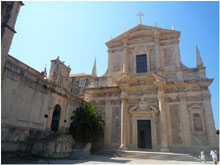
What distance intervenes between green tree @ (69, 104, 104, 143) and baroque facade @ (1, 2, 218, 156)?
626 millimetres

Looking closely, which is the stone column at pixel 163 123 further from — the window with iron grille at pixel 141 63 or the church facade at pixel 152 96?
the window with iron grille at pixel 141 63

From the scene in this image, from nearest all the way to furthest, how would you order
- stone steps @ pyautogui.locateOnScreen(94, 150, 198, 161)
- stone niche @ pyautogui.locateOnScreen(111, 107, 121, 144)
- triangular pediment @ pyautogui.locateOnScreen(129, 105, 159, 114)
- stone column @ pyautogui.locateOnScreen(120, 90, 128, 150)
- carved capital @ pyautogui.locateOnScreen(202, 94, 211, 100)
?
stone steps @ pyautogui.locateOnScreen(94, 150, 198, 161), carved capital @ pyautogui.locateOnScreen(202, 94, 211, 100), stone column @ pyautogui.locateOnScreen(120, 90, 128, 150), triangular pediment @ pyautogui.locateOnScreen(129, 105, 159, 114), stone niche @ pyautogui.locateOnScreen(111, 107, 121, 144)

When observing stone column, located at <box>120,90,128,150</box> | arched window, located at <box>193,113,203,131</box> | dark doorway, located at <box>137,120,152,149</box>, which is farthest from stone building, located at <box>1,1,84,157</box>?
arched window, located at <box>193,113,203,131</box>

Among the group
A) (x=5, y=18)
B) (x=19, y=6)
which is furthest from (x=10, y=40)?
(x=19, y=6)

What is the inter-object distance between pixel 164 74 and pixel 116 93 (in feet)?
18.3

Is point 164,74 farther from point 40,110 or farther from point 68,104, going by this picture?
point 40,110

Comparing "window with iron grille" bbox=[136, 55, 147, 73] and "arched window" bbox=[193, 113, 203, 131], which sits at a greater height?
"window with iron grille" bbox=[136, 55, 147, 73]

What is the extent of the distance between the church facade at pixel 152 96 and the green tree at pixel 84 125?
8.63ft

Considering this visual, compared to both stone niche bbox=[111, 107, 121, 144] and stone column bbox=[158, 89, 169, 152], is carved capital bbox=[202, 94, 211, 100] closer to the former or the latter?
stone column bbox=[158, 89, 169, 152]

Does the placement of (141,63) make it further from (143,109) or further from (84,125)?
(84,125)

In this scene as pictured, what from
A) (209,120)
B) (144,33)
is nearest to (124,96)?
(209,120)

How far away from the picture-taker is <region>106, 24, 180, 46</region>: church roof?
19734mm

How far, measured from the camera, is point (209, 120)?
49.1ft

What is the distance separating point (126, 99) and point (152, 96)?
269 cm
